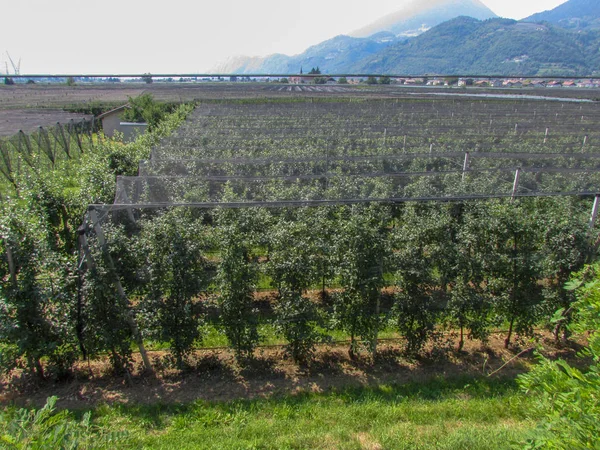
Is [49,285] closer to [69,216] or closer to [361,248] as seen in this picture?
[69,216]

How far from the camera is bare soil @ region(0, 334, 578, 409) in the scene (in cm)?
580

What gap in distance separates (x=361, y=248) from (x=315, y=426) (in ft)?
9.21

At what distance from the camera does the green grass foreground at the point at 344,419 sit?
15.6 ft

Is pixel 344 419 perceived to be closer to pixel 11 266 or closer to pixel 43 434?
pixel 43 434

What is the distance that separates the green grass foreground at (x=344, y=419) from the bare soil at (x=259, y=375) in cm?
23

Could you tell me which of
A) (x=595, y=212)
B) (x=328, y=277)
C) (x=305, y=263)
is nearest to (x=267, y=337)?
(x=328, y=277)

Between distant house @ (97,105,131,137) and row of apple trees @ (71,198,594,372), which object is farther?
distant house @ (97,105,131,137)

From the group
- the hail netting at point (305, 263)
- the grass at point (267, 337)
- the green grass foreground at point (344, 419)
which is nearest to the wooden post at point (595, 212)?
the hail netting at point (305, 263)

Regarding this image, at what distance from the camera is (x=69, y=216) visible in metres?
8.36

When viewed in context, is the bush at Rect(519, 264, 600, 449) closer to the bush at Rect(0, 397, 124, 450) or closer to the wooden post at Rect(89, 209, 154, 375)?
the bush at Rect(0, 397, 124, 450)

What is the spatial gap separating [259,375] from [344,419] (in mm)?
1699

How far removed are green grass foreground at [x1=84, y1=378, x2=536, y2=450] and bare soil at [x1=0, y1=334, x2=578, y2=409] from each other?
23 cm

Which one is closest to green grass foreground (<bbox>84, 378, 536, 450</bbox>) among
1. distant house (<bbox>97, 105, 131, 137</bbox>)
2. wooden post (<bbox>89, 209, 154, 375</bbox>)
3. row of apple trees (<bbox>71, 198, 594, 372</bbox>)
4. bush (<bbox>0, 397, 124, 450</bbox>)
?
row of apple trees (<bbox>71, 198, 594, 372</bbox>)

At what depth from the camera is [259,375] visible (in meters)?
6.23
